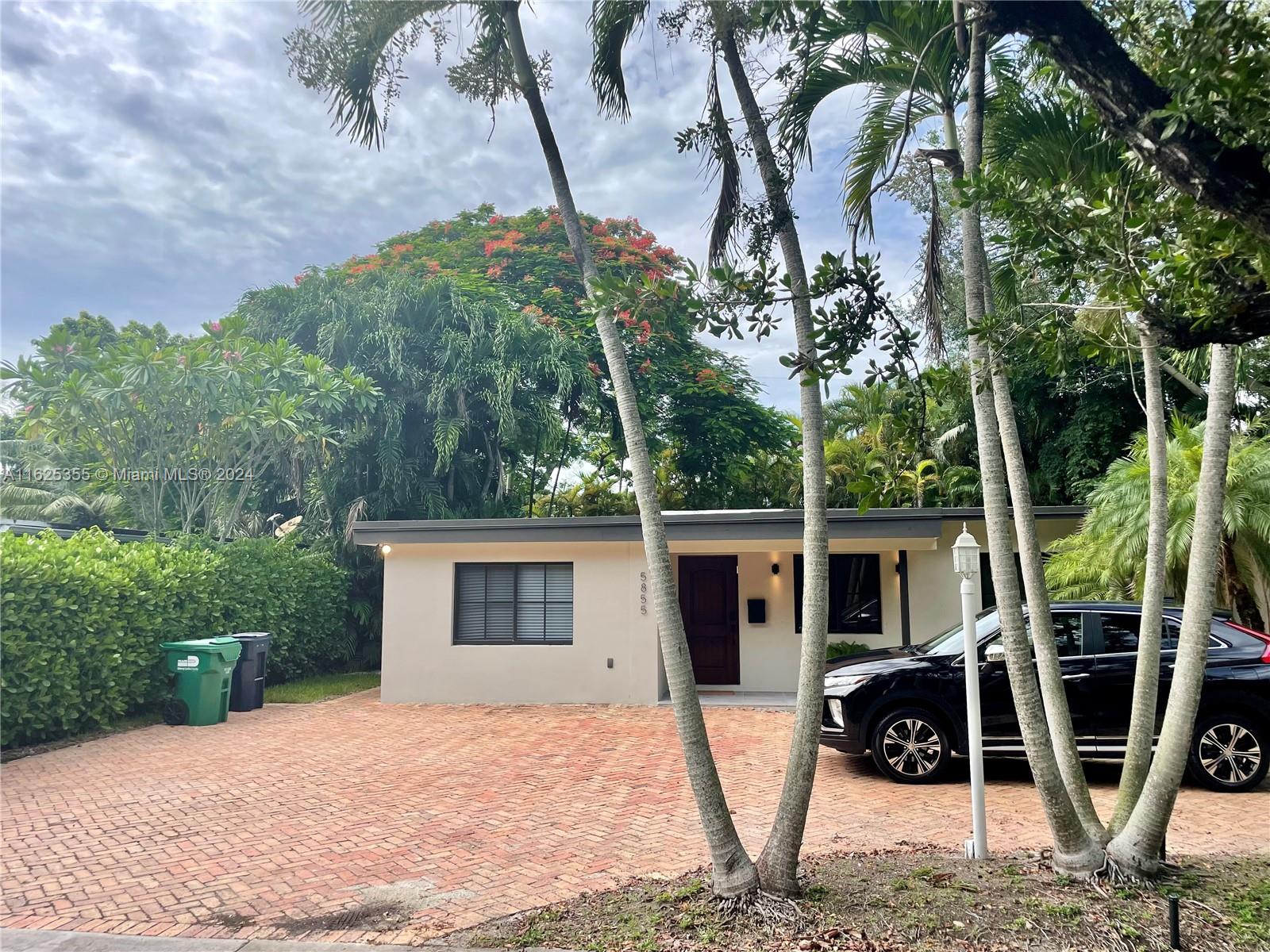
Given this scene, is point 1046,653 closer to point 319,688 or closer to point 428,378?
point 319,688

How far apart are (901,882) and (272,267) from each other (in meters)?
19.4

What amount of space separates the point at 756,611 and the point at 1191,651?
887cm

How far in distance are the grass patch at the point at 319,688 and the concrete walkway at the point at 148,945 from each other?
8624 mm

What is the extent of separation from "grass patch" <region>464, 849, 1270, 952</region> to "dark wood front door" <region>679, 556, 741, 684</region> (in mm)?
8427

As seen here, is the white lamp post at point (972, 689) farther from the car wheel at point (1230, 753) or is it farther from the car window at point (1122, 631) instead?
the car wheel at point (1230, 753)

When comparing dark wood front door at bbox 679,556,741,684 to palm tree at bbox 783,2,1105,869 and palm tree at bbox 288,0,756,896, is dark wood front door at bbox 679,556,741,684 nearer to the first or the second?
palm tree at bbox 783,2,1105,869

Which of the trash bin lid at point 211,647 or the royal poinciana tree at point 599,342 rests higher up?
the royal poinciana tree at point 599,342

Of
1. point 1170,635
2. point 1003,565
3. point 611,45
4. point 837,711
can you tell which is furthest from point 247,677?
point 1170,635

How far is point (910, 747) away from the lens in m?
7.18

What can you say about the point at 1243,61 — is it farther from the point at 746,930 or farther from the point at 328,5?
the point at 328,5

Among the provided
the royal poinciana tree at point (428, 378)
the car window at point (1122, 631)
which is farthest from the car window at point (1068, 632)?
the royal poinciana tree at point (428, 378)

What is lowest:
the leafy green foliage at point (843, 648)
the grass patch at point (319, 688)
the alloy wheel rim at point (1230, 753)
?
the grass patch at point (319, 688)

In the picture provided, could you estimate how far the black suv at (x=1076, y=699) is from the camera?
6.65 metres

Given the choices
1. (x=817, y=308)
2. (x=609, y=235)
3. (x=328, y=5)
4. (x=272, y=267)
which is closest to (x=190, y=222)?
(x=272, y=267)
